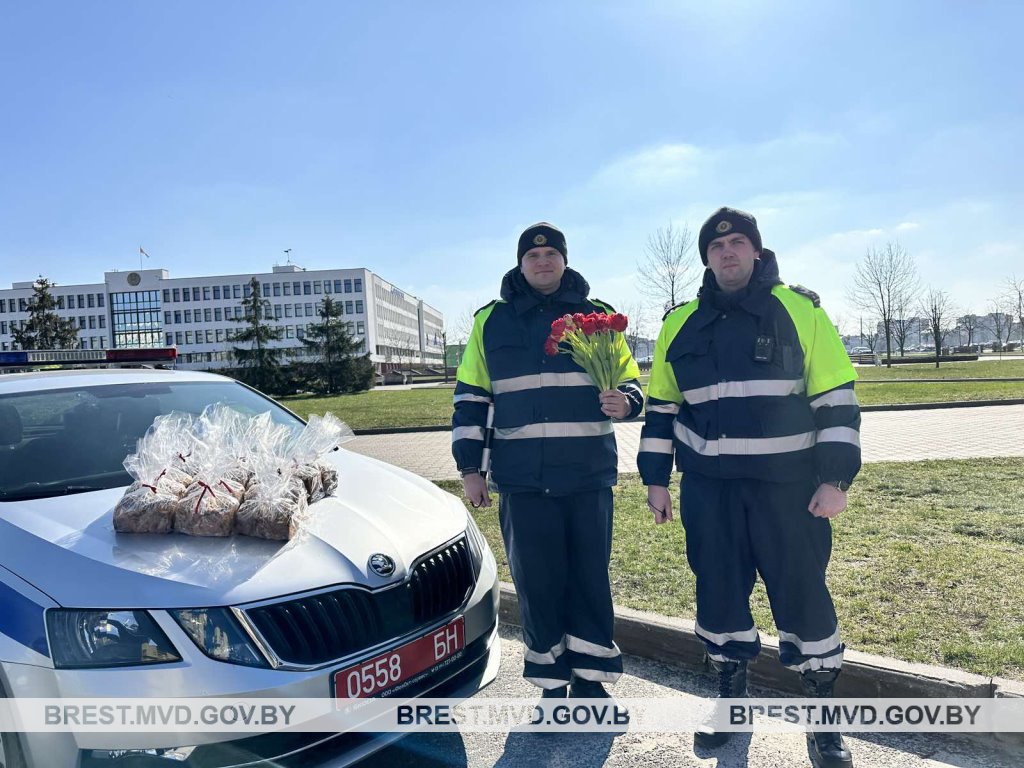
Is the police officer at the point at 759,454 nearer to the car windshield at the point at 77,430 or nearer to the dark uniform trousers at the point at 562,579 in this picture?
the dark uniform trousers at the point at 562,579

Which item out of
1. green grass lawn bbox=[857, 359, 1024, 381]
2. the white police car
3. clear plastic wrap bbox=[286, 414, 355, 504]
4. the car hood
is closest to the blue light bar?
the white police car

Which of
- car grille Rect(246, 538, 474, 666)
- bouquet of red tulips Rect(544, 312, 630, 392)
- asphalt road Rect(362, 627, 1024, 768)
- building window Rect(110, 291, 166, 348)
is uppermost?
building window Rect(110, 291, 166, 348)

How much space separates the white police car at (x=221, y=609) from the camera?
6.07 feet

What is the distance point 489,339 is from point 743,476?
4.18 ft

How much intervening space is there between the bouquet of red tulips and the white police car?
0.90 meters

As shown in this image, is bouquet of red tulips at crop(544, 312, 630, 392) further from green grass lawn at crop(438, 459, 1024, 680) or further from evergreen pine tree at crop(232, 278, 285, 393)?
evergreen pine tree at crop(232, 278, 285, 393)

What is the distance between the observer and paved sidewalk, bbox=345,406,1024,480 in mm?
8680

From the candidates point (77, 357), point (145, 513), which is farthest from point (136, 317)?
point (145, 513)

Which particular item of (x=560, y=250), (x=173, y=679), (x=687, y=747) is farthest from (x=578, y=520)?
(x=173, y=679)

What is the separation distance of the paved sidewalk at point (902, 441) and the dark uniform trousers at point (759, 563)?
5.79 m

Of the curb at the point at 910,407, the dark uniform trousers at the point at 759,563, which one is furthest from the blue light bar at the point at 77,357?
the curb at the point at 910,407

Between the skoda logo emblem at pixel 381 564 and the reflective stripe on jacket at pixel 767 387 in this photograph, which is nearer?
the skoda logo emblem at pixel 381 564

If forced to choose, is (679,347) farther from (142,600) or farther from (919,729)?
(142,600)

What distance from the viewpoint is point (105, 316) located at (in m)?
91.1
